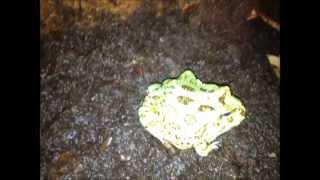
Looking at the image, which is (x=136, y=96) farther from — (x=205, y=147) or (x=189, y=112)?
(x=205, y=147)

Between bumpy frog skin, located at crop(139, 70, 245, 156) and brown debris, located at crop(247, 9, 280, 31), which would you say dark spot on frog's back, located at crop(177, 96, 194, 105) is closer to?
bumpy frog skin, located at crop(139, 70, 245, 156)

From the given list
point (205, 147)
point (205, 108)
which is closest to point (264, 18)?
point (205, 108)

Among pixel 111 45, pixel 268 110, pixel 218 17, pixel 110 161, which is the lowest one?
pixel 110 161

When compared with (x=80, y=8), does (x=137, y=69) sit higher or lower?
lower

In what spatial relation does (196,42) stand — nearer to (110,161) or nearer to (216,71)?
(216,71)

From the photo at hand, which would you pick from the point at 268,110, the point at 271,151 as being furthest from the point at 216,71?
the point at 271,151

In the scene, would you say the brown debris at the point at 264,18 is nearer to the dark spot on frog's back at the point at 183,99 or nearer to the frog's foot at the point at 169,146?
the dark spot on frog's back at the point at 183,99
